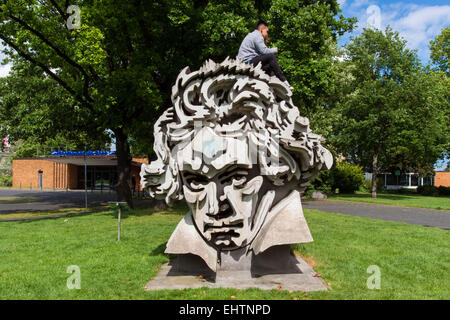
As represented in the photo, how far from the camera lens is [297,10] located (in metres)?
15.2

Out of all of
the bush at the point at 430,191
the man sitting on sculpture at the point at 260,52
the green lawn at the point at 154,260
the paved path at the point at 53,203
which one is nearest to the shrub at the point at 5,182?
the paved path at the point at 53,203

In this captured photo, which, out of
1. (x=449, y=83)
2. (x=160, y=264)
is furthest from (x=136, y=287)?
(x=449, y=83)

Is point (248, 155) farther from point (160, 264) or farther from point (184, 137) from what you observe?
point (160, 264)

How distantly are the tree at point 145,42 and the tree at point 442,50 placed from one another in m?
33.1

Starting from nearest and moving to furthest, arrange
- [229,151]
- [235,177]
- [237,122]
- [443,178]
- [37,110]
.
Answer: [229,151] < [235,177] < [237,122] < [37,110] < [443,178]

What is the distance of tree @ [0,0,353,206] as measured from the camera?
44.8ft

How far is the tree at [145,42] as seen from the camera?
13.7 m

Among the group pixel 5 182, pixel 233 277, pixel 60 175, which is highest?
pixel 233 277

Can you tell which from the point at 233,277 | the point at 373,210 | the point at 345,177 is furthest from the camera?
the point at 345,177

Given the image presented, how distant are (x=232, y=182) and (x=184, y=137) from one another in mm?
1196

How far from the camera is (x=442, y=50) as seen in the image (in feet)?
137

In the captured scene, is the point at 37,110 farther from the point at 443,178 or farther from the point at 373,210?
the point at 443,178

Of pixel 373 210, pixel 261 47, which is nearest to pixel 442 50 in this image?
pixel 373 210

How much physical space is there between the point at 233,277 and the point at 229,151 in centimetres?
215
